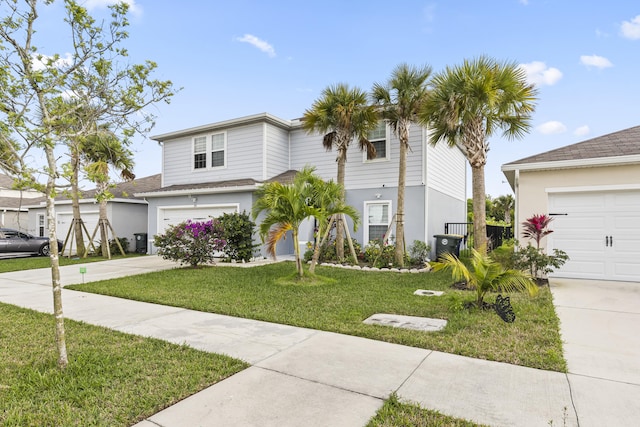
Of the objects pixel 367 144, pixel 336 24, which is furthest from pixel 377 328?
pixel 336 24

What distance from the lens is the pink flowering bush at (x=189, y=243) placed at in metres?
10.7

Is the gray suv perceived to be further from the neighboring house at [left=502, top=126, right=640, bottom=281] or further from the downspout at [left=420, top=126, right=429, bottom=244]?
the neighboring house at [left=502, top=126, right=640, bottom=281]

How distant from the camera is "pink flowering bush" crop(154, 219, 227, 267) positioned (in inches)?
421


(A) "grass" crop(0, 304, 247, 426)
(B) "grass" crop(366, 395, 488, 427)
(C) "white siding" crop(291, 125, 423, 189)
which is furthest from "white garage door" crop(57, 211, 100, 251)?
(B) "grass" crop(366, 395, 488, 427)

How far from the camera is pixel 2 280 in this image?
30.6 feet

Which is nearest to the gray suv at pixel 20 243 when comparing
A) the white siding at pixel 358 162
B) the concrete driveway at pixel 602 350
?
the white siding at pixel 358 162

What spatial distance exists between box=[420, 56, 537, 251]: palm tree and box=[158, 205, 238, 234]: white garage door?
27.1 feet

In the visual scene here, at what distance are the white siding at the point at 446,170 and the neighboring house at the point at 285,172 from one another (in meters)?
0.04

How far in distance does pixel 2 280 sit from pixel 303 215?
27.1 ft

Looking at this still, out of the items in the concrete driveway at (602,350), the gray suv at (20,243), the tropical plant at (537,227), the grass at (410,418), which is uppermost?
the tropical plant at (537,227)

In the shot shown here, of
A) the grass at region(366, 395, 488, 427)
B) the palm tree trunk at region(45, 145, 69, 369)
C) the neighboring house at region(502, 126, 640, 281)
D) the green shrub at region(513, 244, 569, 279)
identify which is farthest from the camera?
the neighboring house at region(502, 126, 640, 281)

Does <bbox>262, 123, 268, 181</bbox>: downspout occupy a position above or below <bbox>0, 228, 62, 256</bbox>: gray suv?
above

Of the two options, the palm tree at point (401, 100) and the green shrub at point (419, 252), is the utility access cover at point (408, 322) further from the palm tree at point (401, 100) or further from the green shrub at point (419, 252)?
the green shrub at point (419, 252)

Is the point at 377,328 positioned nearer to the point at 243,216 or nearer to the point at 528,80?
the point at 528,80
